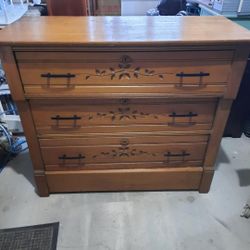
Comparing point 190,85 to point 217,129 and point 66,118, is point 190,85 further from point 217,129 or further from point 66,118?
point 66,118

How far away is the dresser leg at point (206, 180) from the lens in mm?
1336

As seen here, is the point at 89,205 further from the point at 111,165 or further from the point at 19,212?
the point at 19,212

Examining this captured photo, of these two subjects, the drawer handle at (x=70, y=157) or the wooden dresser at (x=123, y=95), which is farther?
the drawer handle at (x=70, y=157)

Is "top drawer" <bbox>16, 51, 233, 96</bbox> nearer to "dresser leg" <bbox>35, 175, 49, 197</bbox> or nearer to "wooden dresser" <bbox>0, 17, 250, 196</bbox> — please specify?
"wooden dresser" <bbox>0, 17, 250, 196</bbox>

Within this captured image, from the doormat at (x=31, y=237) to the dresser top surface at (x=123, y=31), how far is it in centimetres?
89

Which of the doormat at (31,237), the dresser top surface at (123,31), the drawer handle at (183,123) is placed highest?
the dresser top surface at (123,31)

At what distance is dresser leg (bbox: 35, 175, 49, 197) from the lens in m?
1.31

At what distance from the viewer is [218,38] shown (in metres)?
0.94

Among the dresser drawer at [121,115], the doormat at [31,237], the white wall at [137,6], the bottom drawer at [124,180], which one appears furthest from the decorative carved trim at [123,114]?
the white wall at [137,6]

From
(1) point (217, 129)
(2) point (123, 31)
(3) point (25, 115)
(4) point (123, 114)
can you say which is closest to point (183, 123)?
(1) point (217, 129)

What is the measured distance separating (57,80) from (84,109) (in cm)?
18

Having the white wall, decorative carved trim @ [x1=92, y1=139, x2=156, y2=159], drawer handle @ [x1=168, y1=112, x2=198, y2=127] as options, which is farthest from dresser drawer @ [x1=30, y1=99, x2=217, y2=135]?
the white wall

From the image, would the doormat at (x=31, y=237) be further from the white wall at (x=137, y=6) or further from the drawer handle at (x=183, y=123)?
the white wall at (x=137, y=6)

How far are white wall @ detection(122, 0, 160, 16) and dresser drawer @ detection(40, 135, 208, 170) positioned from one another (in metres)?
3.43
